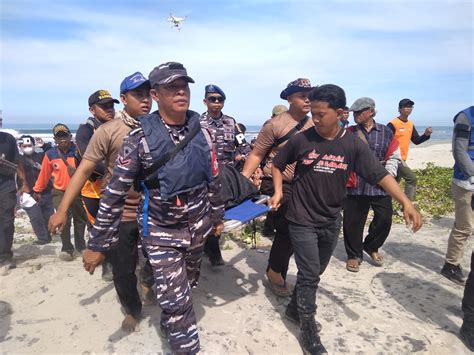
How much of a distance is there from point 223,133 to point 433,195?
6.22 metres

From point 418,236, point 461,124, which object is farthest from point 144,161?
point 418,236

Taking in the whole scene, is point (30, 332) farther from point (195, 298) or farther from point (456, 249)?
point (456, 249)

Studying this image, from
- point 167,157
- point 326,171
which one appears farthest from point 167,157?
point 326,171

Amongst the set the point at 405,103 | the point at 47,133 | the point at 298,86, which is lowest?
the point at 47,133

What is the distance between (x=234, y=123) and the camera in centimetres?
651

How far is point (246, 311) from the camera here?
3920 millimetres

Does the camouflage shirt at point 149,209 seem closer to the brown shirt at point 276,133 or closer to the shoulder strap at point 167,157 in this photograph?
the shoulder strap at point 167,157

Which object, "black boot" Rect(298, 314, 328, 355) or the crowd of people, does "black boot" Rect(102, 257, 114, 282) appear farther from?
"black boot" Rect(298, 314, 328, 355)

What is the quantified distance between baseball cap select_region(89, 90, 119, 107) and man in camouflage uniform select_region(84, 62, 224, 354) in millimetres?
1880

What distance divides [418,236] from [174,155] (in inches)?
221

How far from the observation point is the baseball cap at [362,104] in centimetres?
498

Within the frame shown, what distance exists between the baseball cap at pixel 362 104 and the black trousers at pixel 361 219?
128cm

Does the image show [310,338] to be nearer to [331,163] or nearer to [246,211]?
[246,211]

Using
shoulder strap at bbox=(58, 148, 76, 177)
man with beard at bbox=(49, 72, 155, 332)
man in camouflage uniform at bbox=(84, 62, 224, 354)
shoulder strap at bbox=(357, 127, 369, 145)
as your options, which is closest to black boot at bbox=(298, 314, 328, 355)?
man in camouflage uniform at bbox=(84, 62, 224, 354)
